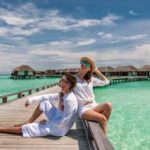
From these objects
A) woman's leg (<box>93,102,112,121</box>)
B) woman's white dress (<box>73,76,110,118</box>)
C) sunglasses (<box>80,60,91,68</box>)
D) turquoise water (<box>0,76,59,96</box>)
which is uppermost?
sunglasses (<box>80,60,91,68</box>)

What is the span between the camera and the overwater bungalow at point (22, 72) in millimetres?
86750

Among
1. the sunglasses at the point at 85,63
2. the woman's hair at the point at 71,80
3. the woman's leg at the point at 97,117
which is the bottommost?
the woman's leg at the point at 97,117

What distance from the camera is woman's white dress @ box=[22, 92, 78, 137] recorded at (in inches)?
193

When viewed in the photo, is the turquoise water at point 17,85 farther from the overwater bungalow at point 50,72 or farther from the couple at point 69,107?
the overwater bungalow at point 50,72

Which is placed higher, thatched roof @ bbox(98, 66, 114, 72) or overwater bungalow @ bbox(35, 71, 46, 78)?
thatched roof @ bbox(98, 66, 114, 72)

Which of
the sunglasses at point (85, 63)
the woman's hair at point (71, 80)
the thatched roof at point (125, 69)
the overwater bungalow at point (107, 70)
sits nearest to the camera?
the woman's hair at point (71, 80)

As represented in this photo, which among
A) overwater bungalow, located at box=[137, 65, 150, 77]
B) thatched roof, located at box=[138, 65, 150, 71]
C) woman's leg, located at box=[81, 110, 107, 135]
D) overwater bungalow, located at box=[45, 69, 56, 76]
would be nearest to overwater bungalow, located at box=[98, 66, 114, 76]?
overwater bungalow, located at box=[137, 65, 150, 77]

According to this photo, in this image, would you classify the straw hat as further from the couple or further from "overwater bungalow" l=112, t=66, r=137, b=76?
"overwater bungalow" l=112, t=66, r=137, b=76

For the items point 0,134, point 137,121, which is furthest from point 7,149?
point 137,121

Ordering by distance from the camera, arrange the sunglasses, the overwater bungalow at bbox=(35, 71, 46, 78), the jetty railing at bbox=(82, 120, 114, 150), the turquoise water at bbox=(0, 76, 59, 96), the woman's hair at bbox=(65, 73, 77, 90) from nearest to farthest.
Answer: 1. the jetty railing at bbox=(82, 120, 114, 150)
2. the woman's hair at bbox=(65, 73, 77, 90)
3. the sunglasses
4. the turquoise water at bbox=(0, 76, 59, 96)
5. the overwater bungalow at bbox=(35, 71, 46, 78)

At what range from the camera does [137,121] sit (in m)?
12.2

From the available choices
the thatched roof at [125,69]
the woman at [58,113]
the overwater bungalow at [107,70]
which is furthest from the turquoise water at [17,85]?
the woman at [58,113]

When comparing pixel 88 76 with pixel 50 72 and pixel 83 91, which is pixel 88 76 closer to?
pixel 83 91

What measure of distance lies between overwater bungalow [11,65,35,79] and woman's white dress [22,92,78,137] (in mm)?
82227
